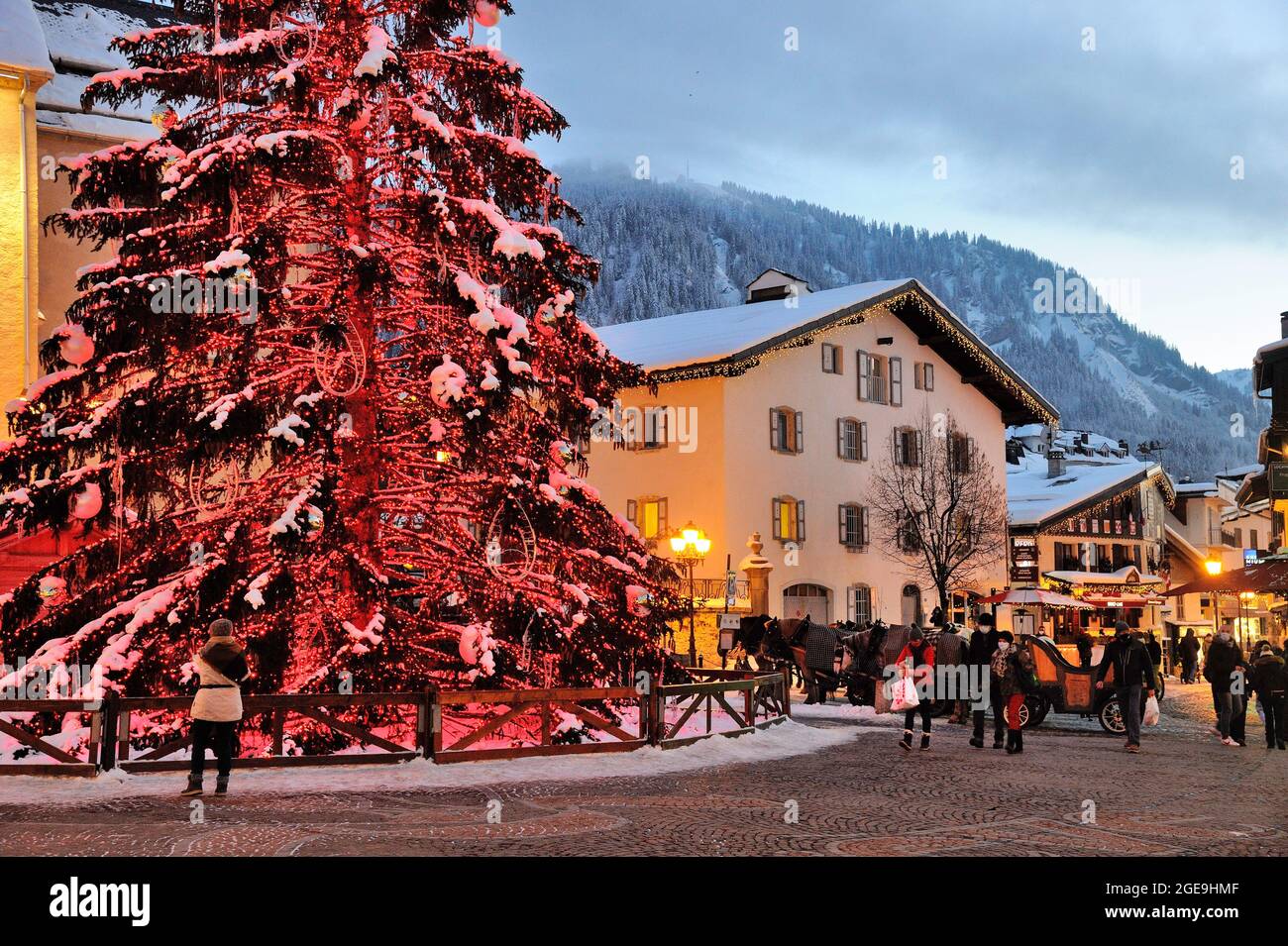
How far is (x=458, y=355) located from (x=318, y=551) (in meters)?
3.33

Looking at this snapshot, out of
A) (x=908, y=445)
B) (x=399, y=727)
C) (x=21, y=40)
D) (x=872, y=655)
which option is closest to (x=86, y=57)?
(x=21, y=40)

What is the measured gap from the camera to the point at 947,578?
50719 millimetres

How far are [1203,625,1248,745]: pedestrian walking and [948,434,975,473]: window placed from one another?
3083 centimetres

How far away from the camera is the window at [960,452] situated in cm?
5325

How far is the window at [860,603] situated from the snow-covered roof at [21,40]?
31.3m

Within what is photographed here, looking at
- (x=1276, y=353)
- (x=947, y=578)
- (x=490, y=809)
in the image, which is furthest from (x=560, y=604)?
(x=947, y=578)

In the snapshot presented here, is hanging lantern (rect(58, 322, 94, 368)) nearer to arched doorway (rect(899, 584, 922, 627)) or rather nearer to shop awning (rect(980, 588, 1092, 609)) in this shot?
shop awning (rect(980, 588, 1092, 609))

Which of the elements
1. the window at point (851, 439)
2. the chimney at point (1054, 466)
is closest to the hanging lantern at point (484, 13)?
the window at point (851, 439)

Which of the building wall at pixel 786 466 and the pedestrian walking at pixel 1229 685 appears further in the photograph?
the building wall at pixel 786 466

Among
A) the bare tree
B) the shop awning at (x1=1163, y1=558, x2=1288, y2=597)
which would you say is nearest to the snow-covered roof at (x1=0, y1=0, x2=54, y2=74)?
the shop awning at (x1=1163, y1=558, x2=1288, y2=597)

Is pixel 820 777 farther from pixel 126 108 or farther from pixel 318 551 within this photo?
pixel 126 108

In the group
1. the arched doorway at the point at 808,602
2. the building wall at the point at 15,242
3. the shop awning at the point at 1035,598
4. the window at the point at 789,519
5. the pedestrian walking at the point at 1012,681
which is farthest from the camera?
the arched doorway at the point at 808,602

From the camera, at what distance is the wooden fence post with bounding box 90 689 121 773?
14883mm

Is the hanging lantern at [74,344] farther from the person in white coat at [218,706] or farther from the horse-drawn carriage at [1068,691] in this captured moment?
the horse-drawn carriage at [1068,691]
